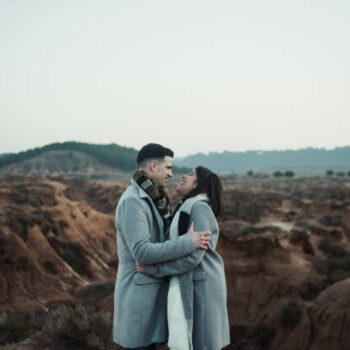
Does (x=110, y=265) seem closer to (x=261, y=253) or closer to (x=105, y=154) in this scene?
(x=261, y=253)

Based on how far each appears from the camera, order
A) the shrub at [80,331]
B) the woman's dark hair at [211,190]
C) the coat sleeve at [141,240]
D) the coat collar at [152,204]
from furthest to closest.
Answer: the shrub at [80,331], the woman's dark hair at [211,190], the coat collar at [152,204], the coat sleeve at [141,240]

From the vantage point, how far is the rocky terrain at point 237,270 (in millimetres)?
9219

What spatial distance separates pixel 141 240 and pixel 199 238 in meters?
0.38

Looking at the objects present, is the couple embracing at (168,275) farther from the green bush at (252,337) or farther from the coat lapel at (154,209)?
the green bush at (252,337)

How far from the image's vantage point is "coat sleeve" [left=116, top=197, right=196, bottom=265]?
2.60 meters

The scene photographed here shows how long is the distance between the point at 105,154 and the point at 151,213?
9816 cm

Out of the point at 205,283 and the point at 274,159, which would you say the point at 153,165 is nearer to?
the point at 205,283

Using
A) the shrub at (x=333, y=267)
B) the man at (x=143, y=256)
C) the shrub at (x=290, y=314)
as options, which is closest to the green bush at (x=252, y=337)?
the shrub at (x=290, y=314)

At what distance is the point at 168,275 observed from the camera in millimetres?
2729

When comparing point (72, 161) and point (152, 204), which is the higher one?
point (72, 161)

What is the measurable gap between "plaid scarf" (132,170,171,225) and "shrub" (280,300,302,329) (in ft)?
27.0

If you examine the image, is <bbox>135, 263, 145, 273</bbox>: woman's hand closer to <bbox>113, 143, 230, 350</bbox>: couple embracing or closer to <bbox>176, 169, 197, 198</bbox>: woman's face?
<bbox>113, 143, 230, 350</bbox>: couple embracing

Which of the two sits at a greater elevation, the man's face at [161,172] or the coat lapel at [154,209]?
the man's face at [161,172]

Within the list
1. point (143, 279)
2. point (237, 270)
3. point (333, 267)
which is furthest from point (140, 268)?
point (333, 267)
